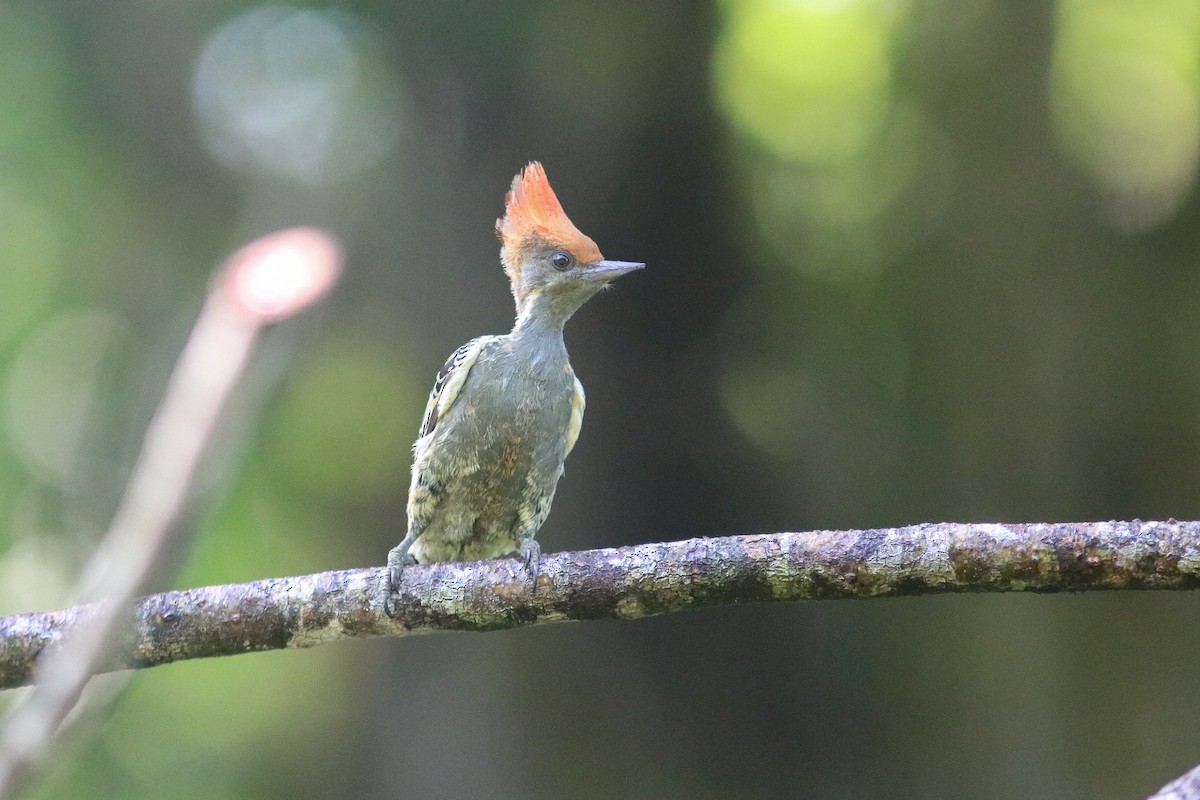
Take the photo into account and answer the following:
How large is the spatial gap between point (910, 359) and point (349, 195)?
3.72m

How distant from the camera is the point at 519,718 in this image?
7.21 meters

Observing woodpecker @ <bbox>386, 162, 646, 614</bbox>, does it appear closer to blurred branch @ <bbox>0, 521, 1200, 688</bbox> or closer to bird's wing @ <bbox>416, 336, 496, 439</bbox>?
bird's wing @ <bbox>416, 336, 496, 439</bbox>

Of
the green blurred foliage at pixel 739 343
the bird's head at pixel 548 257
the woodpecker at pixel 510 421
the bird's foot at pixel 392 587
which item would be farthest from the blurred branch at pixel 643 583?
the green blurred foliage at pixel 739 343

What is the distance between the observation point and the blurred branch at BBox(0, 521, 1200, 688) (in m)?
2.97

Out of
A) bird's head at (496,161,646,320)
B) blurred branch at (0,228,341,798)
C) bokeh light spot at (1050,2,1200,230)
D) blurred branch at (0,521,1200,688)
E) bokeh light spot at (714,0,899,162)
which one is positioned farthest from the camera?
bokeh light spot at (714,0,899,162)

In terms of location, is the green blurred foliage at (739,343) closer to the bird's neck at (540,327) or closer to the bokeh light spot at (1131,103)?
the bokeh light spot at (1131,103)

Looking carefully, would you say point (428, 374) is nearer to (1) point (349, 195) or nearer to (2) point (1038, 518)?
(1) point (349, 195)

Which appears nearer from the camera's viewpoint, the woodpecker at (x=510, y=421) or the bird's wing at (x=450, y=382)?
the woodpecker at (x=510, y=421)

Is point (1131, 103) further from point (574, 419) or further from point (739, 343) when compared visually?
point (574, 419)

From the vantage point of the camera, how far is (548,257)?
204 inches

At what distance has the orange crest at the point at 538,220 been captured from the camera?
5.14 m

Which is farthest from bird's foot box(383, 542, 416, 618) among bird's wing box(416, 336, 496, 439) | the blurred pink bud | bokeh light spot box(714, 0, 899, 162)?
bokeh light spot box(714, 0, 899, 162)

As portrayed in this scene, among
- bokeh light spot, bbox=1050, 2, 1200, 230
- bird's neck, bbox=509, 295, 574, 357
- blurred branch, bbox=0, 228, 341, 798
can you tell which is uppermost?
bokeh light spot, bbox=1050, 2, 1200, 230

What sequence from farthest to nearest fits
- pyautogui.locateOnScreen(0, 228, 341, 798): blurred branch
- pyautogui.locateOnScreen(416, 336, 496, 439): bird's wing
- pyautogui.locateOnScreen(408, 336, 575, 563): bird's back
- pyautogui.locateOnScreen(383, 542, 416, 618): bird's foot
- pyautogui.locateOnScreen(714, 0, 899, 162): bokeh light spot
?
pyautogui.locateOnScreen(714, 0, 899, 162): bokeh light spot, pyautogui.locateOnScreen(416, 336, 496, 439): bird's wing, pyautogui.locateOnScreen(408, 336, 575, 563): bird's back, pyautogui.locateOnScreen(383, 542, 416, 618): bird's foot, pyautogui.locateOnScreen(0, 228, 341, 798): blurred branch
